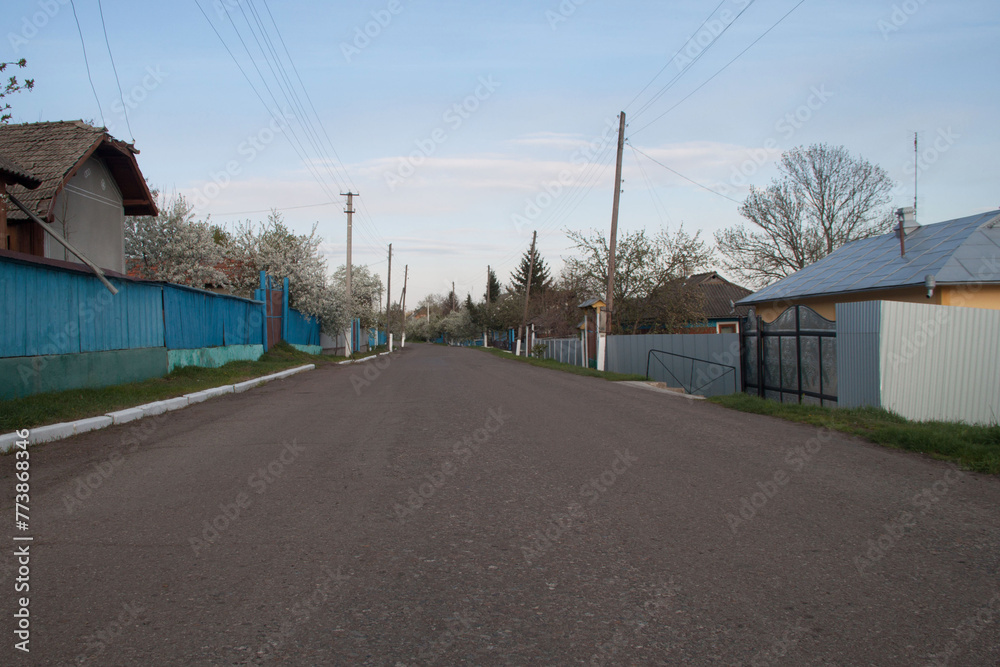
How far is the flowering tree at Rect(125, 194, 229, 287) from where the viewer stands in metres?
23.3

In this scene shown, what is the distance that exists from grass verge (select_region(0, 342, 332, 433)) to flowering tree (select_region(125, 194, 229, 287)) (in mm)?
6925

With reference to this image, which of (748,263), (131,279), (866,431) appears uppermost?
(748,263)

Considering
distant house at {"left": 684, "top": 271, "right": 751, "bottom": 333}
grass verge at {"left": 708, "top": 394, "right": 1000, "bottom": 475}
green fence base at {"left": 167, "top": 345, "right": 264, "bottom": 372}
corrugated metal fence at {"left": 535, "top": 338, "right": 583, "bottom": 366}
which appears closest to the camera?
grass verge at {"left": 708, "top": 394, "right": 1000, "bottom": 475}

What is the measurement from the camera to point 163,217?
23344 millimetres

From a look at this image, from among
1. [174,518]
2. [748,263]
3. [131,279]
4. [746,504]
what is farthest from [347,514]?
[748,263]

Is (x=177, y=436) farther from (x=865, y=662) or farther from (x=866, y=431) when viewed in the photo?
(x=866, y=431)

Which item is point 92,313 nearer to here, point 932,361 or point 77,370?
point 77,370

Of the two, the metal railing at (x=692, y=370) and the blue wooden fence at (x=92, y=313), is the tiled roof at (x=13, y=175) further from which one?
the metal railing at (x=692, y=370)

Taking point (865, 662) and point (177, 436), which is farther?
point (177, 436)

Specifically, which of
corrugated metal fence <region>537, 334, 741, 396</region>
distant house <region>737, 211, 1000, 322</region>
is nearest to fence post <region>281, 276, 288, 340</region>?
corrugated metal fence <region>537, 334, 741, 396</region>

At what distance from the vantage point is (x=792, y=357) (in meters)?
14.4

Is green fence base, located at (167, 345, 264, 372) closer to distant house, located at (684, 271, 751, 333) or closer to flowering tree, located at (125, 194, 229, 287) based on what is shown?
flowering tree, located at (125, 194, 229, 287)

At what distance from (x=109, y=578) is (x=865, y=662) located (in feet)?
12.2

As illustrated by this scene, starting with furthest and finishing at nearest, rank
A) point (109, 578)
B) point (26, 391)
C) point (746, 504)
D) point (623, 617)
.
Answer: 1. point (26, 391)
2. point (746, 504)
3. point (109, 578)
4. point (623, 617)
